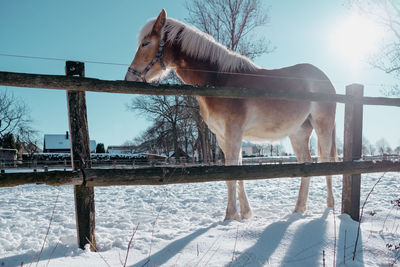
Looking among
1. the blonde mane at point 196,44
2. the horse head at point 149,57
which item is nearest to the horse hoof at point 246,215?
the blonde mane at point 196,44

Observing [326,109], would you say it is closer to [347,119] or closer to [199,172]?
[347,119]

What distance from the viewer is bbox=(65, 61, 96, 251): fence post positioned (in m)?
2.27

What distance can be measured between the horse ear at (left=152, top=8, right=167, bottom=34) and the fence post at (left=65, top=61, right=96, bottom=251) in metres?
1.65

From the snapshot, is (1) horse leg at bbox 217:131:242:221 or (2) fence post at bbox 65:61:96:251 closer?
(2) fence post at bbox 65:61:96:251

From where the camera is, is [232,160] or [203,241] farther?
[232,160]

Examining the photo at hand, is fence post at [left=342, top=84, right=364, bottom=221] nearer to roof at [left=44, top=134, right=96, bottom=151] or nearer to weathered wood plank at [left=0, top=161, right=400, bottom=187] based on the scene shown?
weathered wood plank at [left=0, top=161, right=400, bottom=187]

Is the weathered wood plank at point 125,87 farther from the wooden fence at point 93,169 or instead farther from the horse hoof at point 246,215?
the horse hoof at point 246,215

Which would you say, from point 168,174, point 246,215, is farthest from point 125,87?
point 246,215

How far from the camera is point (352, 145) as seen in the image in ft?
10.9

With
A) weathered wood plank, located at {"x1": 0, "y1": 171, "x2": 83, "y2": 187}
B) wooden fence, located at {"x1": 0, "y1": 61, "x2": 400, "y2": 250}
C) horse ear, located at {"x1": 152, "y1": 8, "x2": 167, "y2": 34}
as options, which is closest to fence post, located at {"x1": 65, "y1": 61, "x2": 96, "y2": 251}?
wooden fence, located at {"x1": 0, "y1": 61, "x2": 400, "y2": 250}

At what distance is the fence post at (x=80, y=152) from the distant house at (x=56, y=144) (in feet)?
156

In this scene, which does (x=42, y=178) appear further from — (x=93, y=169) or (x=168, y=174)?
(x=168, y=174)

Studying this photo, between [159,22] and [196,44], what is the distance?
592 millimetres

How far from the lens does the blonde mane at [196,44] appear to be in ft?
12.5
